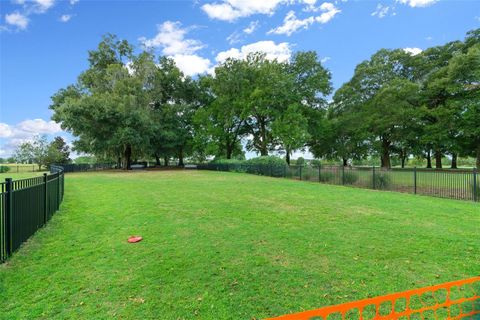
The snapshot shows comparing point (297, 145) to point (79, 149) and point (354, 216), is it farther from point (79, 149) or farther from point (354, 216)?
point (79, 149)

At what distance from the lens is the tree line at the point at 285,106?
82.6 ft

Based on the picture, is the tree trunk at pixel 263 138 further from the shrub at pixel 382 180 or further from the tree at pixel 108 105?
the shrub at pixel 382 180

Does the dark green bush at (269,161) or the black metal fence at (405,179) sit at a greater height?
the dark green bush at (269,161)

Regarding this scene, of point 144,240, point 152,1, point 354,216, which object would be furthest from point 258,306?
point 152,1

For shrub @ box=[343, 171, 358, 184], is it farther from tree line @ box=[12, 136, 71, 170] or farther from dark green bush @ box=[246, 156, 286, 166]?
tree line @ box=[12, 136, 71, 170]

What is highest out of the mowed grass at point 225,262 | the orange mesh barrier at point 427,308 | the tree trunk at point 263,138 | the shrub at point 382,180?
the tree trunk at point 263,138

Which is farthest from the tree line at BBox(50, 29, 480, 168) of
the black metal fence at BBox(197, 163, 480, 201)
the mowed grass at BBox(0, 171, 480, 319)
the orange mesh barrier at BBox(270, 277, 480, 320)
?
the orange mesh barrier at BBox(270, 277, 480, 320)

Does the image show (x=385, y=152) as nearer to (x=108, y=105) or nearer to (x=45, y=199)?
(x=108, y=105)

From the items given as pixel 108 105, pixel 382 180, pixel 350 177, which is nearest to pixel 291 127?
pixel 350 177

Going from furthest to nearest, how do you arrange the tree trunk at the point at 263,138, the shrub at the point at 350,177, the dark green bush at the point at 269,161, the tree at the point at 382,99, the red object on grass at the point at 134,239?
1. the tree trunk at the point at 263,138
2. the tree at the point at 382,99
3. the dark green bush at the point at 269,161
4. the shrub at the point at 350,177
5. the red object on grass at the point at 134,239

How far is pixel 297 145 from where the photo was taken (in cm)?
2720

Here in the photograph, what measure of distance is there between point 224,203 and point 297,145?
19.9m

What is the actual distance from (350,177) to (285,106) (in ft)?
52.0

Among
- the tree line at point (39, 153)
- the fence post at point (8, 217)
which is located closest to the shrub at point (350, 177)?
the fence post at point (8, 217)
